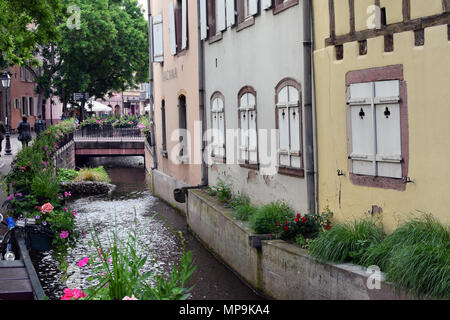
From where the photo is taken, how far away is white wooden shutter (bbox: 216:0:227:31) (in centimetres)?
1461

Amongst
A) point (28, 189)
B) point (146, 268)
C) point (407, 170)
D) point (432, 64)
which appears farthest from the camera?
point (28, 189)

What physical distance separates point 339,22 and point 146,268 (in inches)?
209

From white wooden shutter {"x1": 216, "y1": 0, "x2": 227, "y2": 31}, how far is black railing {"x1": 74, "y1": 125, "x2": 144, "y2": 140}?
1887 cm

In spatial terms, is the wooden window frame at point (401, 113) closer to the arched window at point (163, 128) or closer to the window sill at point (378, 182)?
the window sill at point (378, 182)

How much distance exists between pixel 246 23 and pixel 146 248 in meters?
7.37

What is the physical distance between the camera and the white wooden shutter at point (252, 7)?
40.5 feet

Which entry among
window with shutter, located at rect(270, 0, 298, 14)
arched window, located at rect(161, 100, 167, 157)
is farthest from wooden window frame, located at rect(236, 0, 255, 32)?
arched window, located at rect(161, 100, 167, 157)

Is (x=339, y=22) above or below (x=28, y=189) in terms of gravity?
above

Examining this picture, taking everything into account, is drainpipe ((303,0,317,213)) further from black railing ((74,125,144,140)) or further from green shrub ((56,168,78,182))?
black railing ((74,125,144,140))

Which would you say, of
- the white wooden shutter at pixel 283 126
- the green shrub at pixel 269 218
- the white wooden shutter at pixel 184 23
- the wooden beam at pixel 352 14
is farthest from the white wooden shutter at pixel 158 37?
the wooden beam at pixel 352 14

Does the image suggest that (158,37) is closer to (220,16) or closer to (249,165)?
(220,16)
